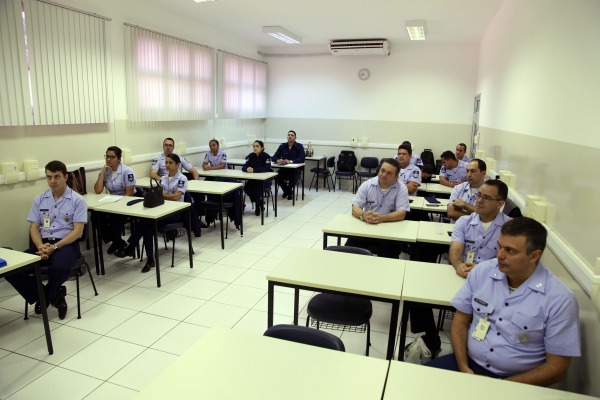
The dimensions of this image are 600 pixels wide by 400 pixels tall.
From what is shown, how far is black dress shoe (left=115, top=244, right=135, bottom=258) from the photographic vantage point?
5199 mm

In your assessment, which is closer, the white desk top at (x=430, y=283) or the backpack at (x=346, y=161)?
the white desk top at (x=430, y=283)

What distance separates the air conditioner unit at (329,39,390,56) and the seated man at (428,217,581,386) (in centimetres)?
772

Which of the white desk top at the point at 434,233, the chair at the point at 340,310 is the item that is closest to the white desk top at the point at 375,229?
the white desk top at the point at 434,233

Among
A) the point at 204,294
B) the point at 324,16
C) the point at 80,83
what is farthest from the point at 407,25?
the point at 204,294

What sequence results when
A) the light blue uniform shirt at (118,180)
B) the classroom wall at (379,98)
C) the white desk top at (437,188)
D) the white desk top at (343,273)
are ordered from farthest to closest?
the classroom wall at (379,98)
the white desk top at (437,188)
the light blue uniform shirt at (118,180)
the white desk top at (343,273)

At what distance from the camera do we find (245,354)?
1.85 metres

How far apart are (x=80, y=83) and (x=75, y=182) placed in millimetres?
1334

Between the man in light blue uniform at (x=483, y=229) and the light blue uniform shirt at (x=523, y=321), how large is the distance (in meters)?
0.80

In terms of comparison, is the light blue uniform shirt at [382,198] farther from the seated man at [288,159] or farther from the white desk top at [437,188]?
the seated man at [288,159]

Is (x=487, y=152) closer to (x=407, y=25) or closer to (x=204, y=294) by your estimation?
(x=407, y=25)

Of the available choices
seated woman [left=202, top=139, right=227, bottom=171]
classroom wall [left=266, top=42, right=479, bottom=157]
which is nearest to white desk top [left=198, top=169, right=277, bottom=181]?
seated woman [left=202, top=139, right=227, bottom=171]

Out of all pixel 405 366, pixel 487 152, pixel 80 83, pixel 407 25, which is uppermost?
pixel 407 25

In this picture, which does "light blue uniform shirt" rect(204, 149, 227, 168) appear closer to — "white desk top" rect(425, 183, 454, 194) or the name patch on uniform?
"white desk top" rect(425, 183, 454, 194)

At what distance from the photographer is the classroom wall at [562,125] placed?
207 cm
